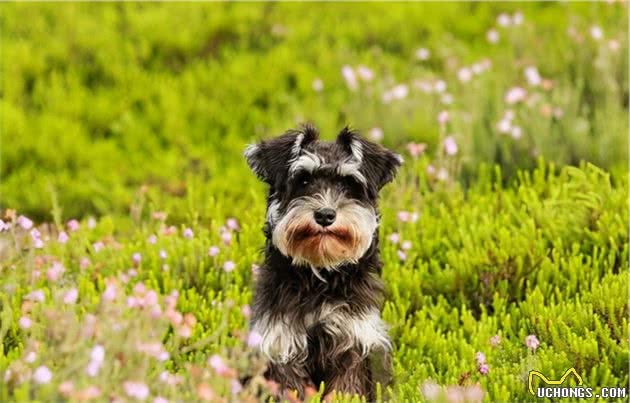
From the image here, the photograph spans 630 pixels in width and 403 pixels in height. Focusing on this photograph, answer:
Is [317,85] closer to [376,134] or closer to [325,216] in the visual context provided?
[376,134]

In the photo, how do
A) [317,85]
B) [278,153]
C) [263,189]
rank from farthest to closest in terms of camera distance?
[317,85]
[263,189]
[278,153]

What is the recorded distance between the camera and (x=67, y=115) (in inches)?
435

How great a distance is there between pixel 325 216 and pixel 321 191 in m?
0.21

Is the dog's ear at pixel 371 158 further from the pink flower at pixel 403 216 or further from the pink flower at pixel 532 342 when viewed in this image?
the pink flower at pixel 403 216

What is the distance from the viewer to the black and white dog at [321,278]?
528 centimetres

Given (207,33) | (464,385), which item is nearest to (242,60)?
(207,33)

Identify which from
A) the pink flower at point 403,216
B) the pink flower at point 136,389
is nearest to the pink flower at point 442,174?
the pink flower at point 403,216

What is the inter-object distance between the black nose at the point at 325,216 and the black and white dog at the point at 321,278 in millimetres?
104

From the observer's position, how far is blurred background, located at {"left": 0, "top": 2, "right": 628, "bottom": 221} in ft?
30.6

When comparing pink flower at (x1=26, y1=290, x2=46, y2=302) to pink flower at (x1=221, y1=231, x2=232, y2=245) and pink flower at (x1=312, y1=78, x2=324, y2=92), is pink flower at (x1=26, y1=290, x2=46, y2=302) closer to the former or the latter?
pink flower at (x1=221, y1=231, x2=232, y2=245)

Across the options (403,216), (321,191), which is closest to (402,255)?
(403,216)

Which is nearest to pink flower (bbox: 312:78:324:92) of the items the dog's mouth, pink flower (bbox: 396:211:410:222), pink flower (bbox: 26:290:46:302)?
pink flower (bbox: 396:211:410:222)

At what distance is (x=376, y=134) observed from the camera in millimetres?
9570

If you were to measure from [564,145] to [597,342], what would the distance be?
3.42m
